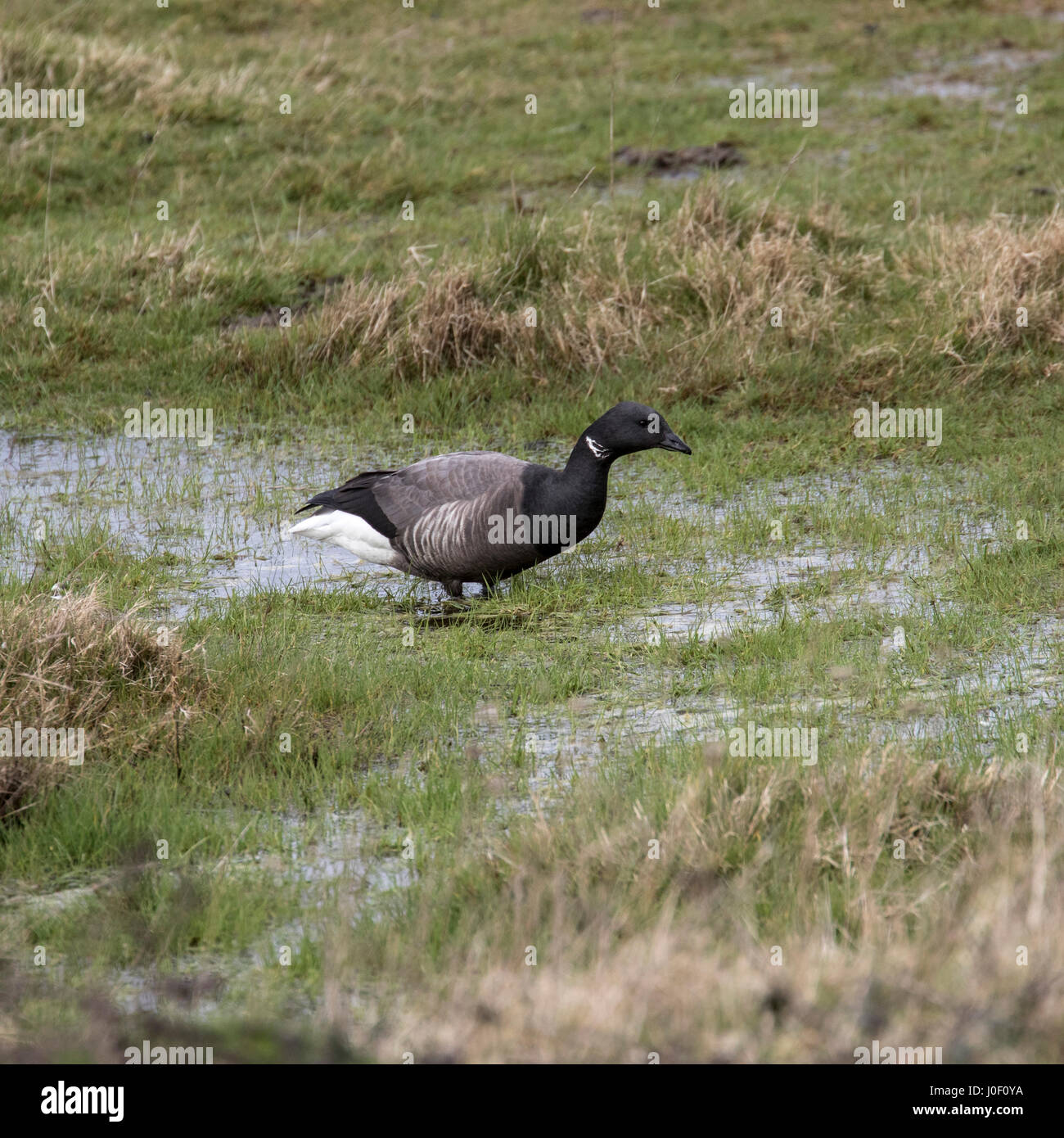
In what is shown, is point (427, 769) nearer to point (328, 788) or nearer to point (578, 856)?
point (328, 788)

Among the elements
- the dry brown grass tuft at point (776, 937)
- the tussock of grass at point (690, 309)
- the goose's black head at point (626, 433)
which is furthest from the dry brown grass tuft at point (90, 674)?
the tussock of grass at point (690, 309)

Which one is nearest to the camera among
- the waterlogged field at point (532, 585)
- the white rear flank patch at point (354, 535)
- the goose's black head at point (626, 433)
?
the waterlogged field at point (532, 585)

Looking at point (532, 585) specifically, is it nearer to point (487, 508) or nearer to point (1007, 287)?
point (487, 508)

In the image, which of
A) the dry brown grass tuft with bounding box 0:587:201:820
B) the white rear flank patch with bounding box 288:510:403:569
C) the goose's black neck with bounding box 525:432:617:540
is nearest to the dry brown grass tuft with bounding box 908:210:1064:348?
the goose's black neck with bounding box 525:432:617:540

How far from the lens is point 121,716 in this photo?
6.00 meters

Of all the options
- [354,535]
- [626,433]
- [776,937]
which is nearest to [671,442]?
[626,433]

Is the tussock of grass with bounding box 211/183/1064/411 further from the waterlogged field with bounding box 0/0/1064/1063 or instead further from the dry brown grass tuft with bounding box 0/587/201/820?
the dry brown grass tuft with bounding box 0/587/201/820

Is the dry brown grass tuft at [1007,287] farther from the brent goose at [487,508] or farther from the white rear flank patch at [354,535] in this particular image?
the white rear flank patch at [354,535]

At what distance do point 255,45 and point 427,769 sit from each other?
1554cm

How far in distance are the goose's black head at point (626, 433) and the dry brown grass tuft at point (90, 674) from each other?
2533 millimetres

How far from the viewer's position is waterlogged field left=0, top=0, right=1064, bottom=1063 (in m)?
4.05

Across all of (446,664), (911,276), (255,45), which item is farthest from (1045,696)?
(255,45)

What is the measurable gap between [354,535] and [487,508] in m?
0.90

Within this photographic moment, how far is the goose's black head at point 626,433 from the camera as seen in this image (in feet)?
25.5
